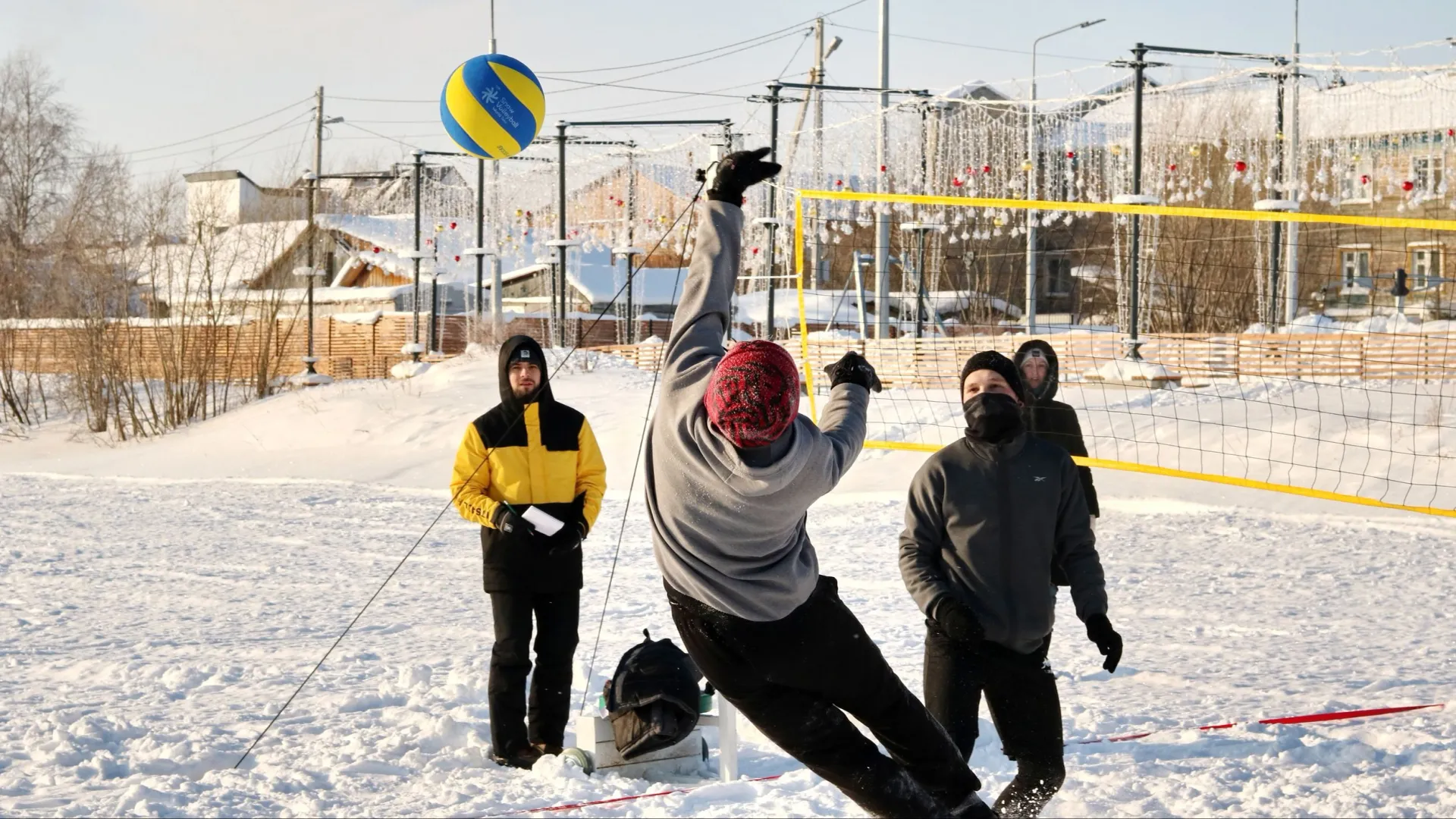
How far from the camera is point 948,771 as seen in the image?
3.19m

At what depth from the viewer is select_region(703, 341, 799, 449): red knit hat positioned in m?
2.86

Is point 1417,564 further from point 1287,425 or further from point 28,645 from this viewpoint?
point 28,645

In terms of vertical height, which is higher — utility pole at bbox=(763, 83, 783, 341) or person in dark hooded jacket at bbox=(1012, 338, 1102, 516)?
utility pole at bbox=(763, 83, 783, 341)

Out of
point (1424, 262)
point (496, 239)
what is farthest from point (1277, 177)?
point (496, 239)

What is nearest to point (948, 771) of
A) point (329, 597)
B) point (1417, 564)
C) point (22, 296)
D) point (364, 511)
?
point (329, 597)

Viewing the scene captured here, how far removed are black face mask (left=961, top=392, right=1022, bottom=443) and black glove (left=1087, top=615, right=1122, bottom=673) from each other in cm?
62

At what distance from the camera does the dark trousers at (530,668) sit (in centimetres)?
504

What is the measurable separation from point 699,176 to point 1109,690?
144 inches

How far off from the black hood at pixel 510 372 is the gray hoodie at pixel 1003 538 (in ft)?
5.81

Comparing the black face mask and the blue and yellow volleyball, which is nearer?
the black face mask

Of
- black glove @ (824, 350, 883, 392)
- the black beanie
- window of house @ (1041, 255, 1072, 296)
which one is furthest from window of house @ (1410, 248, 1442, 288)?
black glove @ (824, 350, 883, 392)

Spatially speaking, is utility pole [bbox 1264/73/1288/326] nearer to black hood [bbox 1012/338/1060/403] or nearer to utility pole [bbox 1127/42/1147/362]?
utility pole [bbox 1127/42/1147/362]

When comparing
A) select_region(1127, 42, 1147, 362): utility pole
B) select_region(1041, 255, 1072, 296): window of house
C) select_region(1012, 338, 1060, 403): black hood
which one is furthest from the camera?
select_region(1041, 255, 1072, 296): window of house

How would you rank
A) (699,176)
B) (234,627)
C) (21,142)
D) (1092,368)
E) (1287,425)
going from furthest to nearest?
(21,142), (1092,368), (1287,425), (234,627), (699,176)
